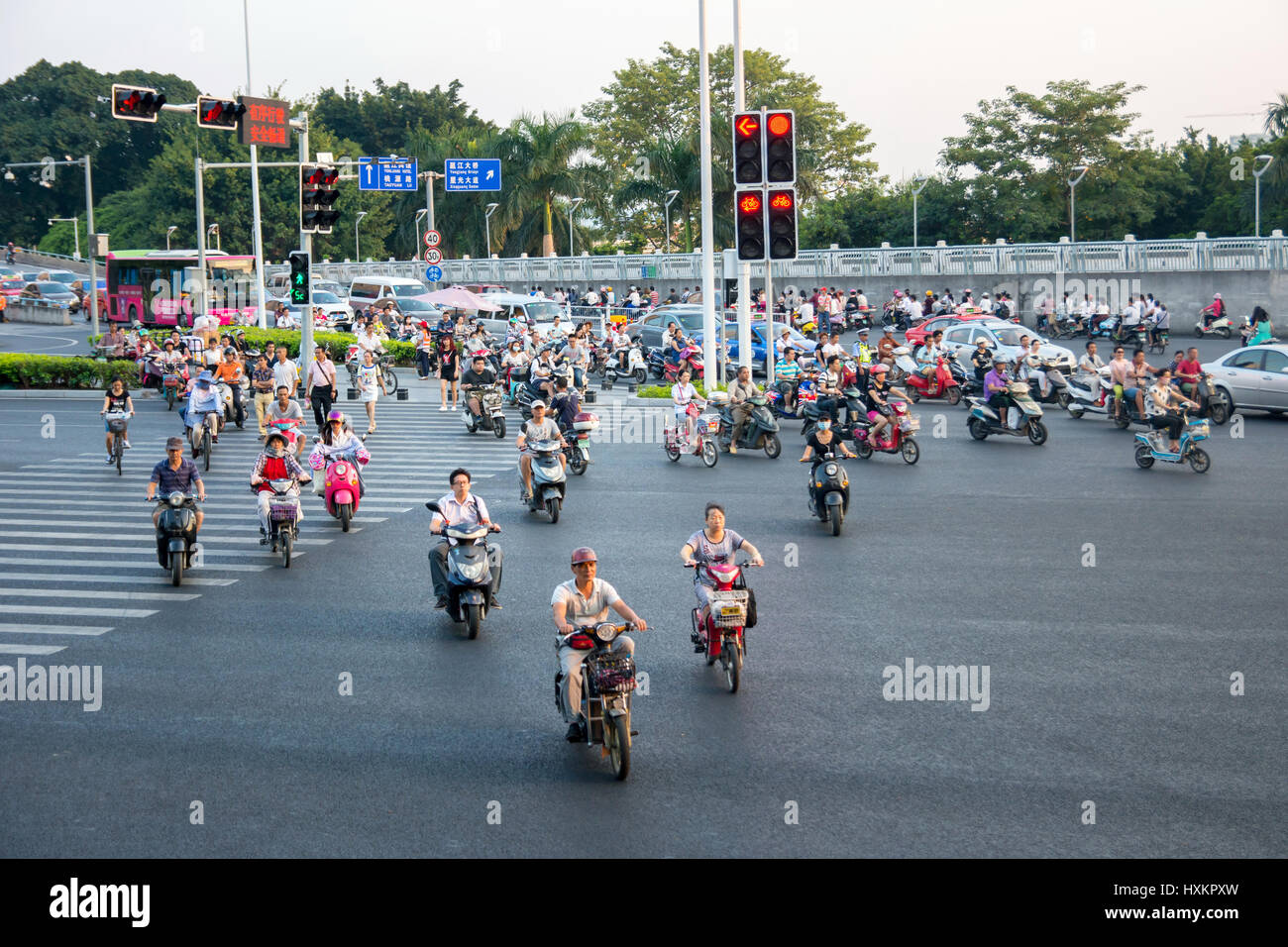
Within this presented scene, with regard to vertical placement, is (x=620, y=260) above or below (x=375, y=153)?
below

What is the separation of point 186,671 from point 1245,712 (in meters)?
8.23

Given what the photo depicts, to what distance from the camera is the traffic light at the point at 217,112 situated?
27.6 meters

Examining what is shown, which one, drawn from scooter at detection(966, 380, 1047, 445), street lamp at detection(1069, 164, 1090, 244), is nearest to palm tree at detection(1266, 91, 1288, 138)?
street lamp at detection(1069, 164, 1090, 244)

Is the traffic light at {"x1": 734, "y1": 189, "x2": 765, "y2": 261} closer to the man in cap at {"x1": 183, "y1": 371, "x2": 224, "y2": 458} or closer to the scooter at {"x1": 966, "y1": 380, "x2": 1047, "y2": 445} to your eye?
the scooter at {"x1": 966, "y1": 380, "x2": 1047, "y2": 445}

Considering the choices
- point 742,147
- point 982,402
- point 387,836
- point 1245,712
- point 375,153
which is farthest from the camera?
point 375,153

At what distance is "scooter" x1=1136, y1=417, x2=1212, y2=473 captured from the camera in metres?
22.2

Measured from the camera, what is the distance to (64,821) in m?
8.02

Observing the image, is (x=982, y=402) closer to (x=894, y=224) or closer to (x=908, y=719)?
(x=908, y=719)

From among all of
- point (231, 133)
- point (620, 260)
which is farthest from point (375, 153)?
point (620, 260)

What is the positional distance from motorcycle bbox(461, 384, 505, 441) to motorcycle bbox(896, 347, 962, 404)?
11009 mm

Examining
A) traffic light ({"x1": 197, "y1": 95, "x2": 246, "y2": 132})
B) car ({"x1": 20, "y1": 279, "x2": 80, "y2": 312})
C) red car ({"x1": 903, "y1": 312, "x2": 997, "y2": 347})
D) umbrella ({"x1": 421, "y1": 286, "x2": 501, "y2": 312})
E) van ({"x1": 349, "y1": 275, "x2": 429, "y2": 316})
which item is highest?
car ({"x1": 20, "y1": 279, "x2": 80, "y2": 312})

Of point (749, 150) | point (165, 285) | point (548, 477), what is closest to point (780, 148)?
point (749, 150)
